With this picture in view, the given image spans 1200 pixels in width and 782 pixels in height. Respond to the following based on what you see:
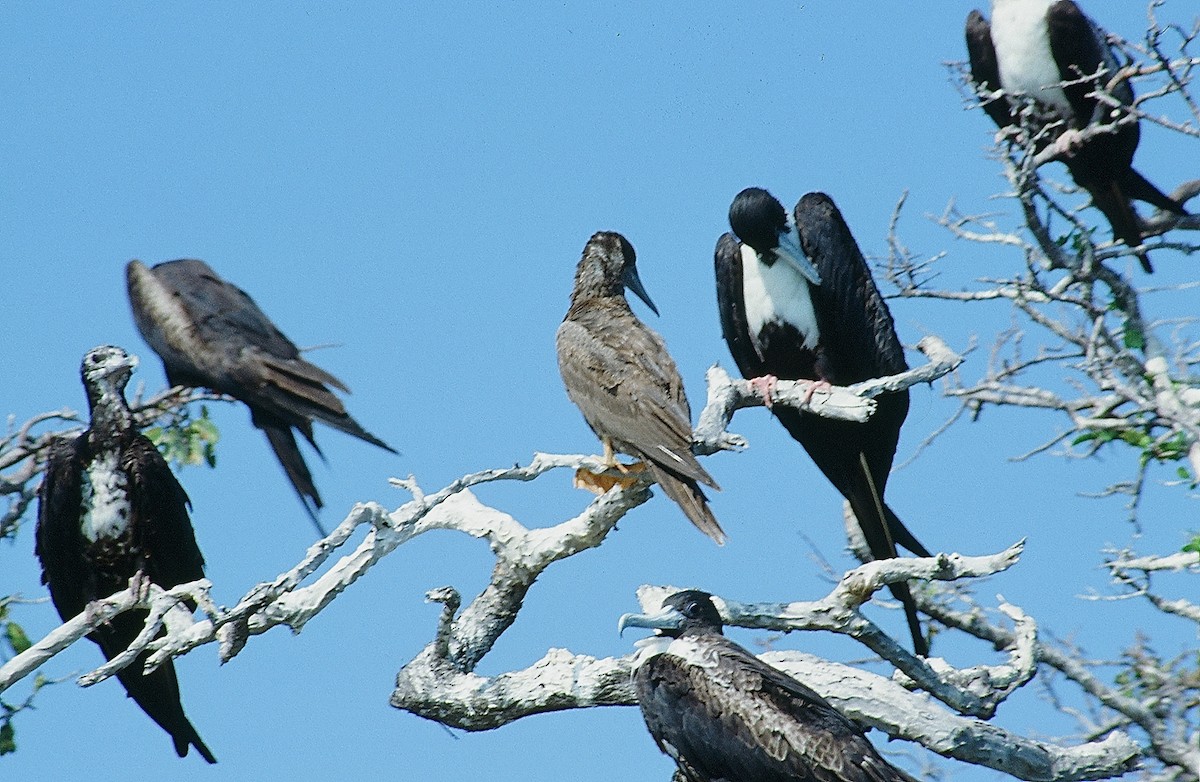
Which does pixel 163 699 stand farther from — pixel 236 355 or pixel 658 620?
pixel 658 620

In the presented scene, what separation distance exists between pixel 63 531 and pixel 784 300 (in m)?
2.37

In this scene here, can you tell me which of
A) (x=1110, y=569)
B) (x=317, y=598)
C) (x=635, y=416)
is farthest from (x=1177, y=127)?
(x=317, y=598)

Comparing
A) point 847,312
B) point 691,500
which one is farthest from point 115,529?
point 847,312

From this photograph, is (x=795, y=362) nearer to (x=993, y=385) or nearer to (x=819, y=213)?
(x=819, y=213)

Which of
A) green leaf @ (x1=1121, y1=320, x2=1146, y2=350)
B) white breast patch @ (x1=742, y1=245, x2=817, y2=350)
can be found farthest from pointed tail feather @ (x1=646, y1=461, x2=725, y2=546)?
green leaf @ (x1=1121, y1=320, x2=1146, y2=350)

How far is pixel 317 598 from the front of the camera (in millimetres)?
3877

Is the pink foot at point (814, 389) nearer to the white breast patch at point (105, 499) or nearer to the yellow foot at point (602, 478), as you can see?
→ the yellow foot at point (602, 478)

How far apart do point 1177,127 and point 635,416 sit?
7.53ft

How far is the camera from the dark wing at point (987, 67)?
6.64m

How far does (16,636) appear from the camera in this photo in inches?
194

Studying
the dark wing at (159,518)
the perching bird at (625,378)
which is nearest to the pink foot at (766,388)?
the perching bird at (625,378)

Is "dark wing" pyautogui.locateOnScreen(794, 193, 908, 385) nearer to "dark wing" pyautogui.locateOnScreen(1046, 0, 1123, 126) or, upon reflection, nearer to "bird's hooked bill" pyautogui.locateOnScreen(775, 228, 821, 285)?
"bird's hooked bill" pyautogui.locateOnScreen(775, 228, 821, 285)

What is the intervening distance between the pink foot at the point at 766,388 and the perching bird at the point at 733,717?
799 mm

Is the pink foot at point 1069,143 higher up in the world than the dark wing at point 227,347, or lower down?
higher up
